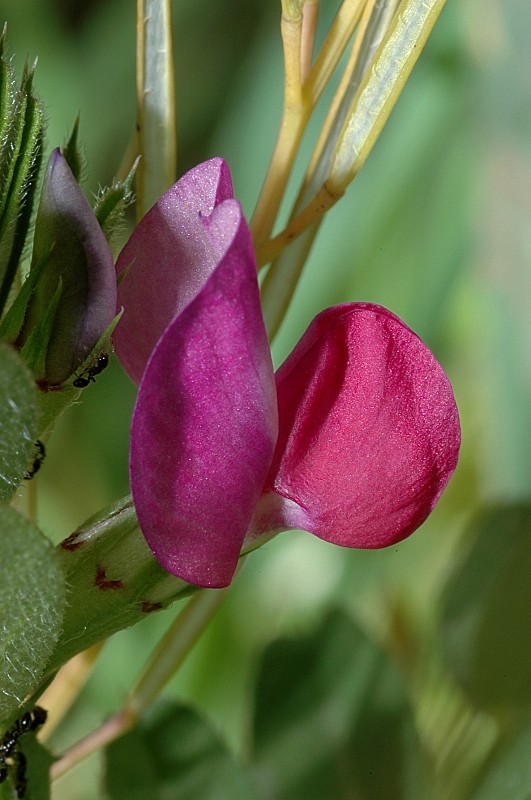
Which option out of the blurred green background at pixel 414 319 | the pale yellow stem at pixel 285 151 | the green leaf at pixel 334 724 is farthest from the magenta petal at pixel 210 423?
the blurred green background at pixel 414 319

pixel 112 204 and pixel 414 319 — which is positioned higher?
pixel 112 204

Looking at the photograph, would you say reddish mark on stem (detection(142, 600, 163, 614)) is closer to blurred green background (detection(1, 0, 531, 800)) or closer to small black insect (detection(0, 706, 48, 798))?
small black insect (detection(0, 706, 48, 798))

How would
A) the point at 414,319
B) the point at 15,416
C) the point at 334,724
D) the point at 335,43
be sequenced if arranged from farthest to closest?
the point at 414,319
the point at 334,724
the point at 335,43
the point at 15,416

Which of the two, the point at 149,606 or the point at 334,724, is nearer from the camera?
the point at 149,606

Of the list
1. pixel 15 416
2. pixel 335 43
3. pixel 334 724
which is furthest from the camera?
pixel 334 724

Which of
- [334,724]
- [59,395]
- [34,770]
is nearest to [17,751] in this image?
[34,770]

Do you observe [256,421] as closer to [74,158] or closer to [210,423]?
[210,423]

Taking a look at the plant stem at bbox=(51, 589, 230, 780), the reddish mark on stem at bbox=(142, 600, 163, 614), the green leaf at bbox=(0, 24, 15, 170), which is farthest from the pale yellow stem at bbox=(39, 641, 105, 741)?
the green leaf at bbox=(0, 24, 15, 170)

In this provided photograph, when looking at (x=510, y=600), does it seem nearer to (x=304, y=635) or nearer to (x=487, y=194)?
(x=304, y=635)

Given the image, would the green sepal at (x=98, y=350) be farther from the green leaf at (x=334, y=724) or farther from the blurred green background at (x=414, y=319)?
the blurred green background at (x=414, y=319)
